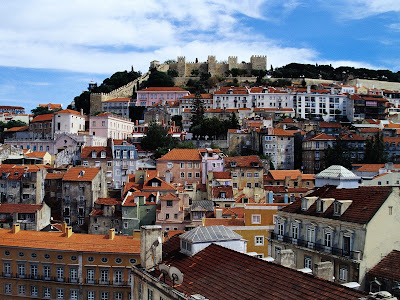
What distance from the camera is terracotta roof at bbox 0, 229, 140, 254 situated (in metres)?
39.2

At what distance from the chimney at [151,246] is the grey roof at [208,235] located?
1035mm

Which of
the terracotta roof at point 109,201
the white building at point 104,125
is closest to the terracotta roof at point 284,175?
the terracotta roof at point 109,201

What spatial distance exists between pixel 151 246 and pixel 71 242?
23.0 m

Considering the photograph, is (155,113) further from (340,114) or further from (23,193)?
(23,193)

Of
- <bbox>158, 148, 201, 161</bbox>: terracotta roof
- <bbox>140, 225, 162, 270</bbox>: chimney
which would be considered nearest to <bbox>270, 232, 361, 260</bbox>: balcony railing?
<bbox>140, 225, 162, 270</bbox>: chimney

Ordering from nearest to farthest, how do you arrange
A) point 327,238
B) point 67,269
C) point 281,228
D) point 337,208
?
point 337,208 → point 327,238 → point 281,228 → point 67,269

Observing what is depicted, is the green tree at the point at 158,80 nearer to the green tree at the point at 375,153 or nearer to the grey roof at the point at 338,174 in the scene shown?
the green tree at the point at 375,153

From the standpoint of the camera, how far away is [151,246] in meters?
19.4

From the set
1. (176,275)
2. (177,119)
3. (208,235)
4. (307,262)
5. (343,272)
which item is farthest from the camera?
(177,119)

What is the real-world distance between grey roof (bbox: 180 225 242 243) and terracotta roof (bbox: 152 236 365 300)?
1.56 ft

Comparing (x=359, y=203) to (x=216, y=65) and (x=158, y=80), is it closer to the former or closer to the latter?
(x=158, y=80)

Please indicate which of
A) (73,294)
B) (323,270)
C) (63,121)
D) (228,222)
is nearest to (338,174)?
(323,270)

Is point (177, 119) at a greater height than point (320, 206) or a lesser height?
greater

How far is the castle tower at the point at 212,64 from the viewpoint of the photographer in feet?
450
